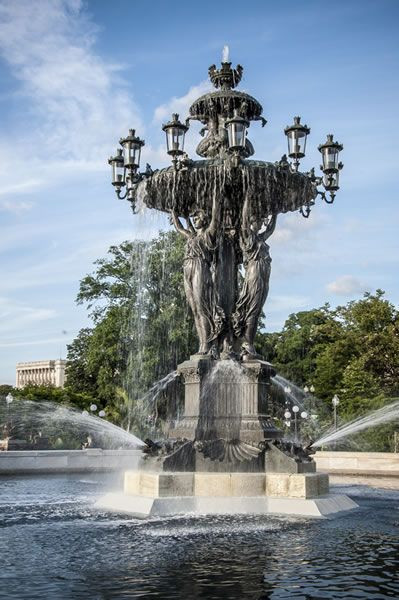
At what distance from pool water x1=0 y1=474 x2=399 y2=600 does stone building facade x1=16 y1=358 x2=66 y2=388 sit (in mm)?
89291

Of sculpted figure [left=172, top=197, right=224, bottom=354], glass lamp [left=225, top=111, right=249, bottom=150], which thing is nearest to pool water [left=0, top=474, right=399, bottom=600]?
sculpted figure [left=172, top=197, right=224, bottom=354]

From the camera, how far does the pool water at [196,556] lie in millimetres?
6020

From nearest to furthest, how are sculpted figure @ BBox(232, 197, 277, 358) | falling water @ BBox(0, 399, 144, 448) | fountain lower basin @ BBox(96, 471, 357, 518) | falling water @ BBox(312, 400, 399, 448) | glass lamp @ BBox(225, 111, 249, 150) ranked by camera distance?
1. fountain lower basin @ BBox(96, 471, 357, 518)
2. glass lamp @ BBox(225, 111, 249, 150)
3. sculpted figure @ BBox(232, 197, 277, 358)
4. falling water @ BBox(312, 400, 399, 448)
5. falling water @ BBox(0, 399, 144, 448)

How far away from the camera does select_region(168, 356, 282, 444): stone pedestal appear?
11922 mm

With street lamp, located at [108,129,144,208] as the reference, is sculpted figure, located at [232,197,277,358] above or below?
below

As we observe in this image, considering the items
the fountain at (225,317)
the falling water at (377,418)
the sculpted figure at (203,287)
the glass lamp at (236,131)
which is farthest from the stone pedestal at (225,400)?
the falling water at (377,418)

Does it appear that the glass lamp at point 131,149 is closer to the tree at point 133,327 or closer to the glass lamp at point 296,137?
the glass lamp at point 296,137

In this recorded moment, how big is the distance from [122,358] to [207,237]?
26.2 meters

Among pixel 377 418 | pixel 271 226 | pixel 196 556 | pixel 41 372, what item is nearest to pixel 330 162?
pixel 271 226

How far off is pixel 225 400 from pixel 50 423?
2241 centimetres

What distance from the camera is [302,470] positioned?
36.4 feet

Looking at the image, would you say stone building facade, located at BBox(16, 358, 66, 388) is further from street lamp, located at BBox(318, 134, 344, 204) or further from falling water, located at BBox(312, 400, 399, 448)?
street lamp, located at BBox(318, 134, 344, 204)

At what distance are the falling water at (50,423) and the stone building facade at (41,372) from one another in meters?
59.6

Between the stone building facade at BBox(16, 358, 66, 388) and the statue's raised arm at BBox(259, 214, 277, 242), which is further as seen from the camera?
the stone building facade at BBox(16, 358, 66, 388)
